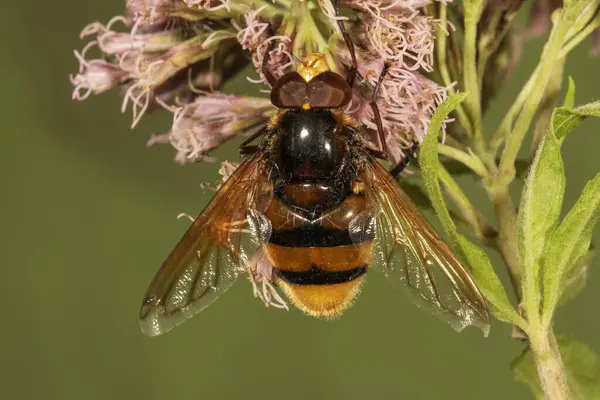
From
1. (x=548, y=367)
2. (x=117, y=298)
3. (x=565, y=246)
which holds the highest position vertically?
(x=565, y=246)

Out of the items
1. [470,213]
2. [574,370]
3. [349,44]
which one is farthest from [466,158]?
[574,370]

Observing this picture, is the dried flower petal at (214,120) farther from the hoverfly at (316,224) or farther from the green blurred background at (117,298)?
the green blurred background at (117,298)

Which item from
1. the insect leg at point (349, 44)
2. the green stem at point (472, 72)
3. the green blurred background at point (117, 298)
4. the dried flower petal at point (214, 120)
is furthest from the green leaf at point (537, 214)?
the green blurred background at point (117, 298)

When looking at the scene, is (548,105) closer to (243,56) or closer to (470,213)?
(470,213)

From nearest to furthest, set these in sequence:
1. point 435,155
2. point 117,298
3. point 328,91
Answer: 1. point 435,155
2. point 328,91
3. point 117,298

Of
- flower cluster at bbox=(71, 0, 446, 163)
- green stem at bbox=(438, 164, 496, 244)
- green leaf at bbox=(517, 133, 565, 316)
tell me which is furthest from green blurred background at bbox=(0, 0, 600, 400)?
green leaf at bbox=(517, 133, 565, 316)

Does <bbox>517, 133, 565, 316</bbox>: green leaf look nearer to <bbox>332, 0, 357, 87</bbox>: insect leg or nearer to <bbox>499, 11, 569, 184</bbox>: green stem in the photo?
<bbox>499, 11, 569, 184</bbox>: green stem
